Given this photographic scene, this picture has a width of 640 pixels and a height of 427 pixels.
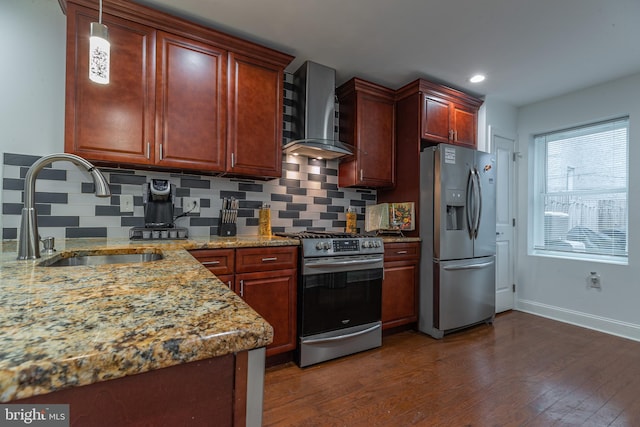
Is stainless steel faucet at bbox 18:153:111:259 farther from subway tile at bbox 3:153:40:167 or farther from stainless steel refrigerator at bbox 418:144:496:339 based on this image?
stainless steel refrigerator at bbox 418:144:496:339

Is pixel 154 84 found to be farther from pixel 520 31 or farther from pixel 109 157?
pixel 520 31

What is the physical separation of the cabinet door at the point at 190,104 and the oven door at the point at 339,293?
1.08 m

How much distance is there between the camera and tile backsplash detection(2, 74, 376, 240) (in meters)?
1.91

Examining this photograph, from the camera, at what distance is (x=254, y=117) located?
2311 mm

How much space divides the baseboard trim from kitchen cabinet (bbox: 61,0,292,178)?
10.8 ft

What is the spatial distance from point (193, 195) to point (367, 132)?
1.70m

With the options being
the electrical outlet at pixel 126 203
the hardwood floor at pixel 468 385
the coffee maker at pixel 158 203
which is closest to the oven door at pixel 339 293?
the hardwood floor at pixel 468 385

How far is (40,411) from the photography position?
0.36 m

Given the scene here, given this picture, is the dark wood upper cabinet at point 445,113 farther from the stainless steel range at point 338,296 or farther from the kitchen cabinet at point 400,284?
the stainless steel range at point 338,296

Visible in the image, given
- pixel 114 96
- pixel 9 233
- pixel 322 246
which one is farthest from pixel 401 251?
pixel 9 233

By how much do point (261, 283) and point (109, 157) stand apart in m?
1.23

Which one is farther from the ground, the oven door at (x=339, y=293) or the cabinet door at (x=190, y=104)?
the cabinet door at (x=190, y=104)

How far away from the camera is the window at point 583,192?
295 centimetres

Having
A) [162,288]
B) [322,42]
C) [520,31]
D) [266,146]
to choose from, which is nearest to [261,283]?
[266,146]
